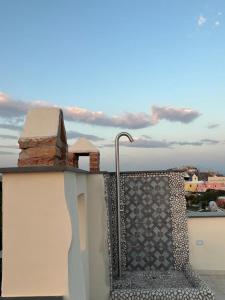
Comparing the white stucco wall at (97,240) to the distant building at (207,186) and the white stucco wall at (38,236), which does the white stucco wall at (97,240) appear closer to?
the white stucco wall at (38,236)

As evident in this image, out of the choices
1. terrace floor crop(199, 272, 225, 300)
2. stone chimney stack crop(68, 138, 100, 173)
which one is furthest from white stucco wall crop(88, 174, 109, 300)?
terrace floor crop(199, 272, 225, 300)

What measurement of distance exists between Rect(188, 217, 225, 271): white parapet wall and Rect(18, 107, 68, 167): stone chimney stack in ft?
17.1

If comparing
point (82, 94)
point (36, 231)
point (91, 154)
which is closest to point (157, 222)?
point (91, 154)

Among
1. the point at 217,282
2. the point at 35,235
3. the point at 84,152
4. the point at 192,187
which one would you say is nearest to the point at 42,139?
the point at 35,235

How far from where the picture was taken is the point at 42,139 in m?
3.50

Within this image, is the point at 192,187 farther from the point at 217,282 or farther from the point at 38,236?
the point at 38,236

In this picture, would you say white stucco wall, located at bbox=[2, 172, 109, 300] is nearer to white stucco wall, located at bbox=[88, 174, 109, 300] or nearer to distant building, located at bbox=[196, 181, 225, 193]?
white stucco wall, located at bbox=[88, 174, 109, 300]

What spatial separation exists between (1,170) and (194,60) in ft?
25.6

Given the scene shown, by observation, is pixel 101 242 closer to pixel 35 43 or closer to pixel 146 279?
pixel 146 279

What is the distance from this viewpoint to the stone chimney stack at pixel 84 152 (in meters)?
7.16

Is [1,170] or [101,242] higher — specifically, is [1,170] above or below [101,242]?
above

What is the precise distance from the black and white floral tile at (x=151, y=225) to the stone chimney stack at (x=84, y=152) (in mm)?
443

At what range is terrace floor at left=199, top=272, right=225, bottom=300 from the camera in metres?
6.35

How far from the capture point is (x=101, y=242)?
5598mm
